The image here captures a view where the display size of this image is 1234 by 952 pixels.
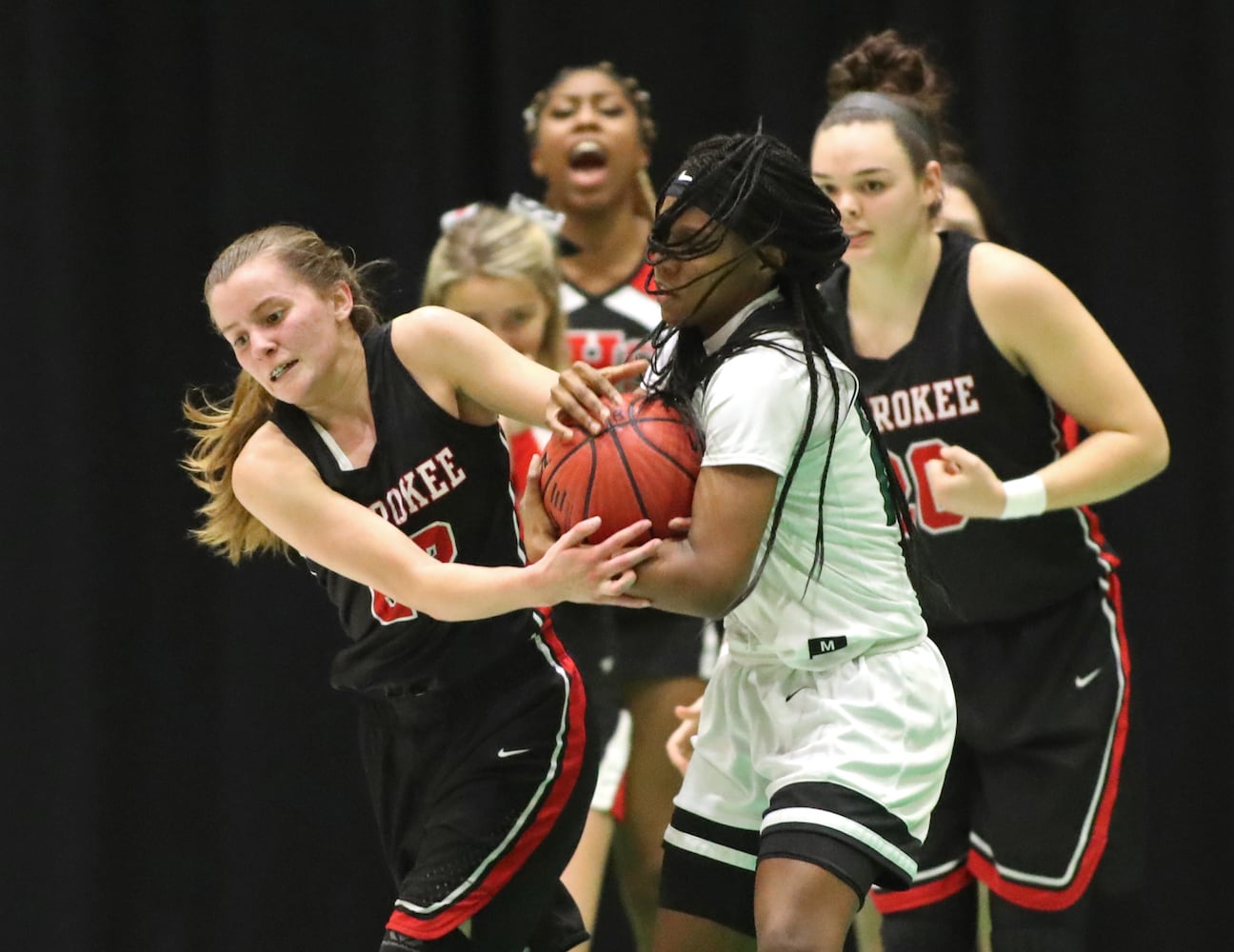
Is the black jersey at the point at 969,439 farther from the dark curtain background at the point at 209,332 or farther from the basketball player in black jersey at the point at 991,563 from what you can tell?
the dark curtain background at the point at 209,332

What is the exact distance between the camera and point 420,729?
Answer: 313 centimetres

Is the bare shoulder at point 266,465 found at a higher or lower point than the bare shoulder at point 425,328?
lower

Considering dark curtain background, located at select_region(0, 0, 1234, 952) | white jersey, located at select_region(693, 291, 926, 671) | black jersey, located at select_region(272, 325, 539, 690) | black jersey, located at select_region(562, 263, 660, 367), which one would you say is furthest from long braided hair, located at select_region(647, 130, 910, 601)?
dark curtain background, located at select_region(0, 0, 1234, 952)

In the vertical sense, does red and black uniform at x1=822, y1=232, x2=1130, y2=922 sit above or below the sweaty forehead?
below

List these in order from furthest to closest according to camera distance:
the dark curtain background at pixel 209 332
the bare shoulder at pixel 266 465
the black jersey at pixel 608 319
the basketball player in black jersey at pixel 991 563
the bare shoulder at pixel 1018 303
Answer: the dark curtain background at pixel 209 332
the black jersey at pixel 608 319
the basketball player in black jersey at pixel 991 563
the bare shoulder at pixel 1018 303
the bare shoulder at pixel 266 465

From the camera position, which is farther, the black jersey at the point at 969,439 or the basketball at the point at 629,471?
the black jersey at the point at 969,439

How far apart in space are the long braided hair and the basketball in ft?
0.28

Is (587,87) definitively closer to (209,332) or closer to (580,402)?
(209,332)

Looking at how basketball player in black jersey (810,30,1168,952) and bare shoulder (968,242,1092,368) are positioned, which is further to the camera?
basketball player in black jersey (810,30,1168,952)

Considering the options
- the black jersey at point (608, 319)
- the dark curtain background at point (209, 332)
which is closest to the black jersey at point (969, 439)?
the black jersey at point (608, 319)

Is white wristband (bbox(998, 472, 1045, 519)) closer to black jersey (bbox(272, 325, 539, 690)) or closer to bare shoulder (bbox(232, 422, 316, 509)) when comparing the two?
black jersey (bbox(272, 325, 539, 690))

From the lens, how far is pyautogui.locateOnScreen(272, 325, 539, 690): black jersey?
3.06 m

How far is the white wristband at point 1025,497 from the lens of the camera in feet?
10.9

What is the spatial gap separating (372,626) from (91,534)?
229cm
